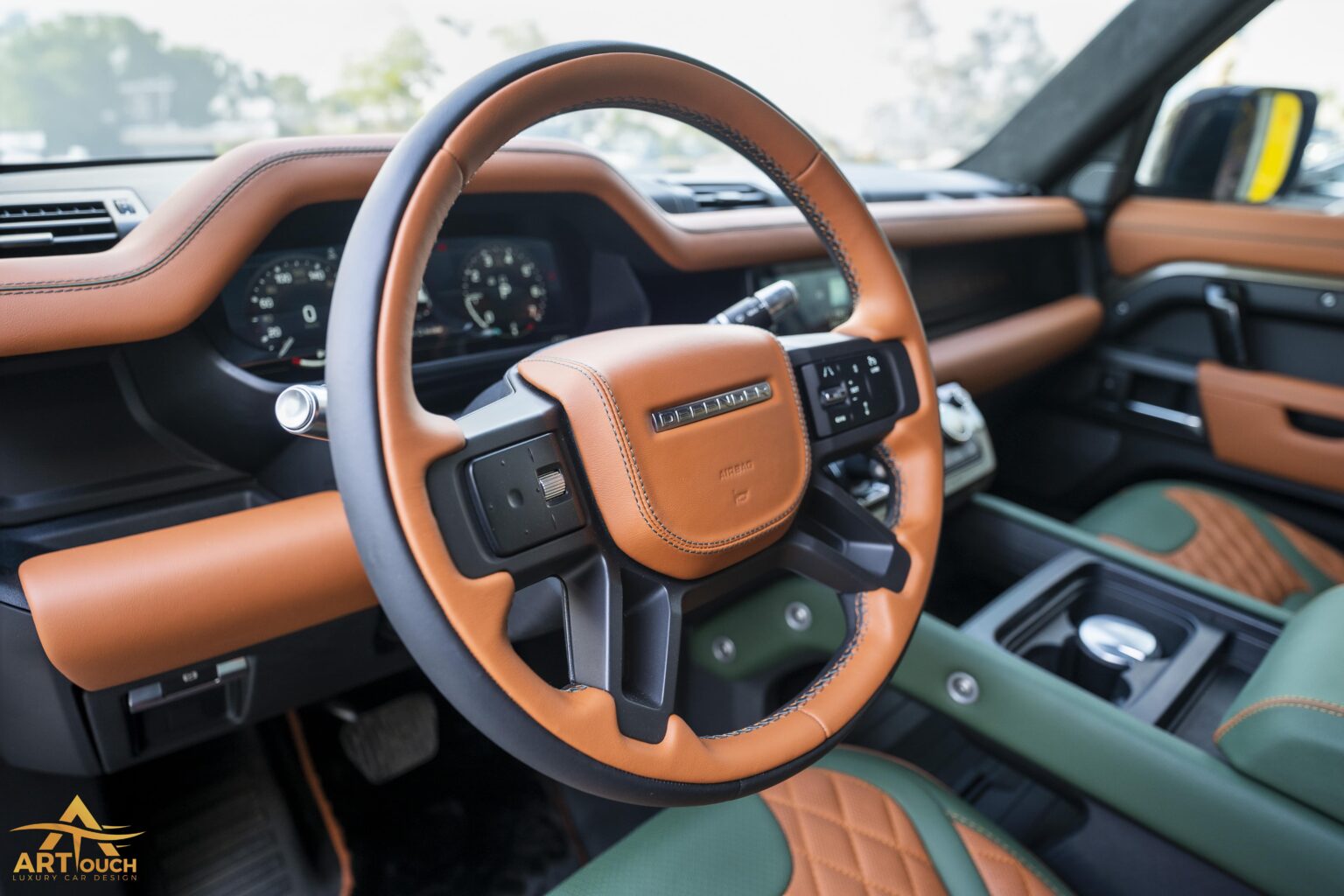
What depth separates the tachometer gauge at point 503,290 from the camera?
121 cm

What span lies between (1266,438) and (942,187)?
950 mm

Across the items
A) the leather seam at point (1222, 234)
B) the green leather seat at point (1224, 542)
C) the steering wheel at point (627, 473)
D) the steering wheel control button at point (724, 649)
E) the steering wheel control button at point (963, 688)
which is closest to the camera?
the steering wheel at point (627, 473)

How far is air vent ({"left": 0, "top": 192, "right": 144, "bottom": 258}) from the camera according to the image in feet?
2.89

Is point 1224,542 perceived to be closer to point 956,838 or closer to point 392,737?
point 956,838

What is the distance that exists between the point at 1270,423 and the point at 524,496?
2026 millimetres

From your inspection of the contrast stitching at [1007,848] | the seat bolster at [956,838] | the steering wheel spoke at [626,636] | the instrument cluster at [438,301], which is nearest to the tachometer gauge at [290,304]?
the instrument cluster at [438,301]

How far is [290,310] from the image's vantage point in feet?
3.49

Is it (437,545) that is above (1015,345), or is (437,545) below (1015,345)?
above

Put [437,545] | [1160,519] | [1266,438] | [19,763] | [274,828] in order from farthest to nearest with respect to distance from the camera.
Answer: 1. [1266,438]
2. [1160,519]
3. [274,828]
4. [19,763]
5. [437,545]

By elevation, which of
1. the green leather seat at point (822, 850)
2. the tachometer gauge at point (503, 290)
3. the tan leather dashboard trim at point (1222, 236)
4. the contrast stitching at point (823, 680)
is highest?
the tachometer gauge at point (503, 290)

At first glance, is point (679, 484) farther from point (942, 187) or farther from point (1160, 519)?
point (942, 187)

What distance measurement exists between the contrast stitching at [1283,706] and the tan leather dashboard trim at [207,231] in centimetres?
94

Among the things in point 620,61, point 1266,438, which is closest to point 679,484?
point 620,61

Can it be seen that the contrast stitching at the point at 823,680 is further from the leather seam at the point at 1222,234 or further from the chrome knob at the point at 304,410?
the leather seam at the point at 1222,234
